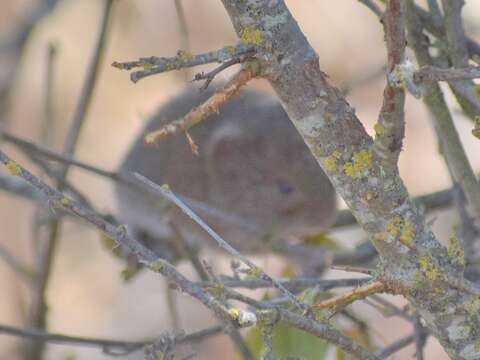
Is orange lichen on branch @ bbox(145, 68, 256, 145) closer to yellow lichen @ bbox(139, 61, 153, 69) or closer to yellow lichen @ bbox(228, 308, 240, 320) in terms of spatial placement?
yellow lichen @ bbox(139, 61, 153, 69)

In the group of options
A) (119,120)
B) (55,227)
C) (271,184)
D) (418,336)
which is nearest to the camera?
(418,336)

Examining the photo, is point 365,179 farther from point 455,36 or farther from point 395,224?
point 455,36

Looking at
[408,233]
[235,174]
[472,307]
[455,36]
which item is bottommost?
[472,307]

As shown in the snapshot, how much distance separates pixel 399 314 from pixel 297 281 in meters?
0.26

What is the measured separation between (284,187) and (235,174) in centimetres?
26

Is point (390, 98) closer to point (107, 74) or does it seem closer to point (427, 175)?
point (427, 175)

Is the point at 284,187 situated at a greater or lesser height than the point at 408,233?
greater

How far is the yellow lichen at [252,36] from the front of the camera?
128 centimetres

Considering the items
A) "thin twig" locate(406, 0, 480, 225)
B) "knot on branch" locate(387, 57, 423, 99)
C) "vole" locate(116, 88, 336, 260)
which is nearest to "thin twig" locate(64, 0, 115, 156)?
"vole" locate(116, 88, 336, 260)

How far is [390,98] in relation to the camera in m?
1.23

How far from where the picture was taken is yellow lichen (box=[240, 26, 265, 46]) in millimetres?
1280

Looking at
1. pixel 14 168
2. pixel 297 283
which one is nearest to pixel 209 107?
pixel 14 168

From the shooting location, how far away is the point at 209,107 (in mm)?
1272

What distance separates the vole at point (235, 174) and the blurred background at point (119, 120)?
887mm
